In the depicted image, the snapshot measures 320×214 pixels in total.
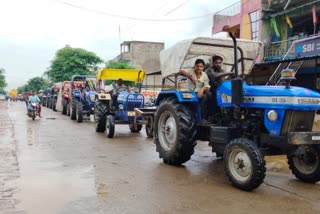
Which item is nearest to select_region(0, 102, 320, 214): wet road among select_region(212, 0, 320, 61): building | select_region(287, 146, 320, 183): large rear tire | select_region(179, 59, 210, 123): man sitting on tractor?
select_region(287, 146, 320, 183): large rear tire

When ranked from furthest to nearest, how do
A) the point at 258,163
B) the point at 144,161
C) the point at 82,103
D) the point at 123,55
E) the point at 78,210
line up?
the point at 123,55
the point at 82,103
the point at 144,161
the point at 258,163
the point at 78,210

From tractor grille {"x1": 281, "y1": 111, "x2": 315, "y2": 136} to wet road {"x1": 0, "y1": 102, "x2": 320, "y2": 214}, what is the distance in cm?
89

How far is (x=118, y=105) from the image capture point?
13742 millimetres

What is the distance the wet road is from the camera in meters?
5.07

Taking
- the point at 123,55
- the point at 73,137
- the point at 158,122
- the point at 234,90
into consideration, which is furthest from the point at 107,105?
the point at 123,55

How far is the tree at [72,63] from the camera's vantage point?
5103cm

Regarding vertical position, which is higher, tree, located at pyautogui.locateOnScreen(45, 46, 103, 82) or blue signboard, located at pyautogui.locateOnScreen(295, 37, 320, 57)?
tree, located at pyautogui.locateOnScreen(45, 46, 103, 82)

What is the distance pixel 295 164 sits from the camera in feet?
22.0

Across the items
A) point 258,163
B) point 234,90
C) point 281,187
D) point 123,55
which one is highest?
point 123,55

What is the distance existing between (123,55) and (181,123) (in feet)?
183

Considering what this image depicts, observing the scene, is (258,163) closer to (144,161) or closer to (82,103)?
(144,161)

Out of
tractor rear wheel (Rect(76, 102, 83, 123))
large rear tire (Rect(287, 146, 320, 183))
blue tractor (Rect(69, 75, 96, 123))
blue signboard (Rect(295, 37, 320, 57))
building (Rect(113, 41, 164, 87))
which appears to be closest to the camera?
large rear tire (Rect(287, 146, 320, 183))

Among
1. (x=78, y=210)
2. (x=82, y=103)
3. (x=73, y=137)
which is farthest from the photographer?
(x=82, y=103)

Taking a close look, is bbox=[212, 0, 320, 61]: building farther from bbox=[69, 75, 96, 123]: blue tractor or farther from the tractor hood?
the tractor hood
